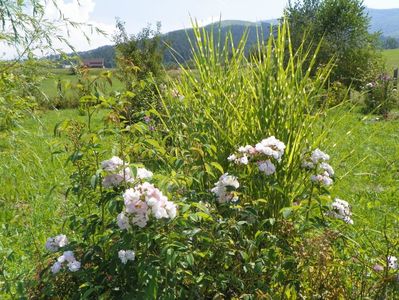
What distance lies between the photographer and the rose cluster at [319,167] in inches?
96.6

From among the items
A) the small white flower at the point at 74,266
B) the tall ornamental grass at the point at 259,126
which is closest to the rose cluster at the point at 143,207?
the small white flower at the point at 74,266

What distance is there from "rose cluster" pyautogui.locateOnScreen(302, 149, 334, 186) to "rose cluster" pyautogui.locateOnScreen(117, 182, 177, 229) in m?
0.96

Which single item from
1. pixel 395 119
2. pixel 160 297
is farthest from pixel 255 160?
pixel 395 119

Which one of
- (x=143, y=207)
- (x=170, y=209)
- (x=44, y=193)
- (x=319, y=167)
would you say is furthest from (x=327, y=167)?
(x=44, y=193)

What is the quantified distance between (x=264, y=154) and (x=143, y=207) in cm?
77

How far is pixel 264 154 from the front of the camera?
232cm

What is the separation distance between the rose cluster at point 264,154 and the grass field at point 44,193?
0.72 metres

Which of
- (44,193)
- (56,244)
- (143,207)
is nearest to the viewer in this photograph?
(143,207)

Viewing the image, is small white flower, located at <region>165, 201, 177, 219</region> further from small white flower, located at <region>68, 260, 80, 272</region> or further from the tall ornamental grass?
the tall ornamental grass

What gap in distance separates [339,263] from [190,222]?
842 millimetres

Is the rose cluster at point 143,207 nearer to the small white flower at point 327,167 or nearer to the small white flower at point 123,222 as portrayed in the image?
the small white flower at point 123,222

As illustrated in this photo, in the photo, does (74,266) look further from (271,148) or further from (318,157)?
(318,157)

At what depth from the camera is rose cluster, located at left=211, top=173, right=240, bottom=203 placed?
7.36 feet

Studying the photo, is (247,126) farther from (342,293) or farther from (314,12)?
(314,12)
